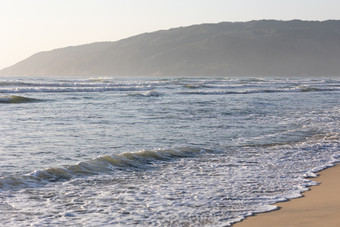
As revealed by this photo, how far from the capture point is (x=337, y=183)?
7293mm

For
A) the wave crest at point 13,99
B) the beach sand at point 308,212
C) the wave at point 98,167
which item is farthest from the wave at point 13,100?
the beach sand at point 308,212

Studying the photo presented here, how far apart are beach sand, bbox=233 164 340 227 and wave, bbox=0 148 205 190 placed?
10.2 feet

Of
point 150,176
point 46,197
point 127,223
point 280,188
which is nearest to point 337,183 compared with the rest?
point 280,188

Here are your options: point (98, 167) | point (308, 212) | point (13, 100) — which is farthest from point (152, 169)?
point (13, 100)

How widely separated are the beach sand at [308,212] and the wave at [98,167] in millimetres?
3102

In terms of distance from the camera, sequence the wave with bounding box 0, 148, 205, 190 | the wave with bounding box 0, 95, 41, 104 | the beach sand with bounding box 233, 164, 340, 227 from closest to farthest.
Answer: the beach sand with bounding box 233, 164, 340, 227
the wave with bounding box 0, 148, 205, 190
the wave with bounding box 0, 95, 41, 104

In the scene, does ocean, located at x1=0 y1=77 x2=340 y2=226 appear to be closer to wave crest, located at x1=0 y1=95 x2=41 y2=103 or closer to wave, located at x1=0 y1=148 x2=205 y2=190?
wave, located at x1=0 y1=148 x2=205 y2=190

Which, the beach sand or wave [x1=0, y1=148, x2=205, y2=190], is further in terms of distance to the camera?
wave [x1=0, y1=148, x2=205, y2=190]

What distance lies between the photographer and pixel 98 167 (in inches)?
323

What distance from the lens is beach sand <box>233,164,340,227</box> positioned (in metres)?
5.26

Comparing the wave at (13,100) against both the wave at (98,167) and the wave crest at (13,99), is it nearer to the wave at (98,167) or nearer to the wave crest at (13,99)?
the wave crest at (13,99)

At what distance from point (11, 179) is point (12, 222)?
6.37 feet

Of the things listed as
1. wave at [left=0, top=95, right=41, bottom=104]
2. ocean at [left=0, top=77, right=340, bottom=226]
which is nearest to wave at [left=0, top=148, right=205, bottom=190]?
ocean at [left=0, top=77, right=340, bottom=226]

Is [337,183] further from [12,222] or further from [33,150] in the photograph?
[33,150]
